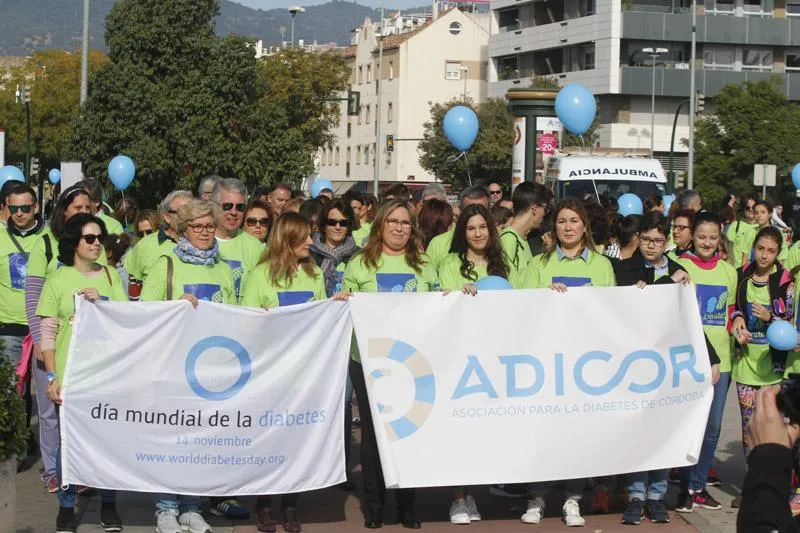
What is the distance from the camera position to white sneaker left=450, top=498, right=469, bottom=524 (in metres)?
8.38

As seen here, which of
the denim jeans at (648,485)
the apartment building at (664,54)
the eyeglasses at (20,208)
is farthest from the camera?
the apartment building at (664,54)

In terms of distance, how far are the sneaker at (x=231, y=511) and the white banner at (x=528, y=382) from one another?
108 cm

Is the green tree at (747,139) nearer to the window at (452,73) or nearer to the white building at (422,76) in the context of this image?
the white building at (422,76)

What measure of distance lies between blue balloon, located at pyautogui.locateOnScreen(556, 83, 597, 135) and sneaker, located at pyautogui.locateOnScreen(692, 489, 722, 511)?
38.0 ft

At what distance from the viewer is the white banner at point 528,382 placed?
8.04 metres

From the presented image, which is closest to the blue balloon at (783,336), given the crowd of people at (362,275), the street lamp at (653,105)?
the crowd of people at (362,275)

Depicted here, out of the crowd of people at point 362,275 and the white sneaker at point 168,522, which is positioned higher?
the crowd of people at point 362,275

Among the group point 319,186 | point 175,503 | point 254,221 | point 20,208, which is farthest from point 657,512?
point 319,186

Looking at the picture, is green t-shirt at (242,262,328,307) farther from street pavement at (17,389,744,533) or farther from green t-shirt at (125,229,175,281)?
street pavement at (17,389,744,533)

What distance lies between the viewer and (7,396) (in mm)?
7516

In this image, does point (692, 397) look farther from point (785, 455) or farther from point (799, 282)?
point (785, 455)

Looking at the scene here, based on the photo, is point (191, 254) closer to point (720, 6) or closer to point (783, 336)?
point (783, 336)

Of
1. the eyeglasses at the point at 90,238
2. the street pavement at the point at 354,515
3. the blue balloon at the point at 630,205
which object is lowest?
the street pavement at the point at 354,515

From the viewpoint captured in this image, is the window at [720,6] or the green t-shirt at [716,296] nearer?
the green t-shirt at [716,296]
